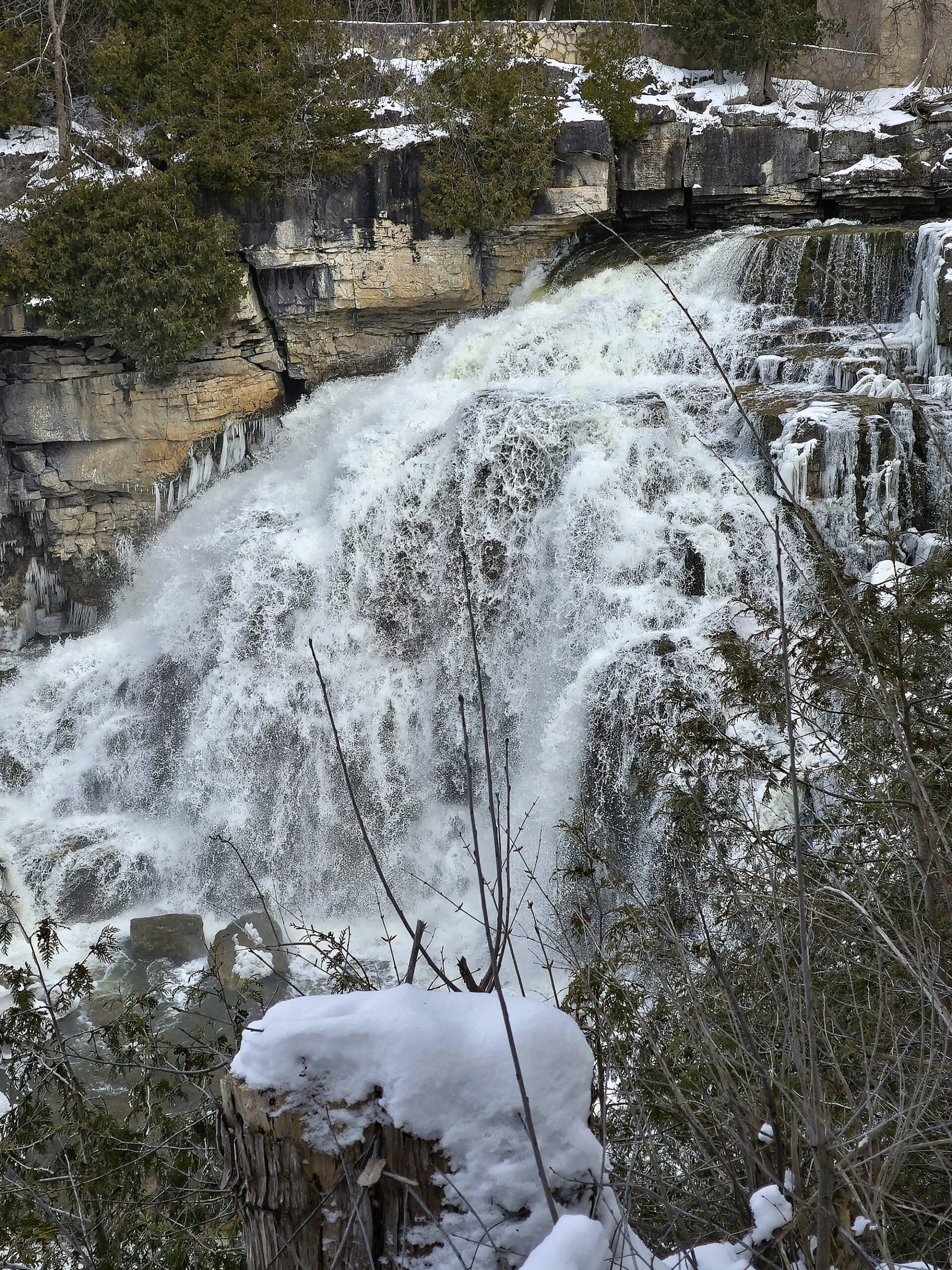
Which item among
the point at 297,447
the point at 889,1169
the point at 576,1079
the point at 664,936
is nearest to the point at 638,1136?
the point at 576,1079

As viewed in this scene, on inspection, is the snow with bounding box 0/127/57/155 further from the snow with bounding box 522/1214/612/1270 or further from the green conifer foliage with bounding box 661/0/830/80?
the snow with bounding box 522/1214/612/1270

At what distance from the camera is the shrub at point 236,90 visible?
42.4 ft

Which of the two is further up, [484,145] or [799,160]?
[484,145]

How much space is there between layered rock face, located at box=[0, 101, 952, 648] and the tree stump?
12.7 m

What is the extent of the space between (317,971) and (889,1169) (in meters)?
7.12

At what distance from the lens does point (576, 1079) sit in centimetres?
165

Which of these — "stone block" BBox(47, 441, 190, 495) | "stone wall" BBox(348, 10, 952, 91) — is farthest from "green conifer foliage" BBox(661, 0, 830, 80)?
"stone block" BBox(47, 441, 190, 495)

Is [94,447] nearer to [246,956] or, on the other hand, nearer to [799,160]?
[246,956]

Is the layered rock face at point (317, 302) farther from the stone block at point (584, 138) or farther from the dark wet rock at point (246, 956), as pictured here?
the dark wet rock at point (246, 956)

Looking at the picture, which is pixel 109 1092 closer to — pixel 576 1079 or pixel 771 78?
pixel 576 1079

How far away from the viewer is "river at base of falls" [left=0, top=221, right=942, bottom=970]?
30.0 feet

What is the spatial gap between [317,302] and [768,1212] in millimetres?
13154

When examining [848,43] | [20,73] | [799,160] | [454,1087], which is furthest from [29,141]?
[454,1087]

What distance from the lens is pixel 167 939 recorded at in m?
8.76
